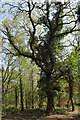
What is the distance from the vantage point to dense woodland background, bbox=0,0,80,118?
284 centimetres

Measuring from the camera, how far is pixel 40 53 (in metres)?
3.12

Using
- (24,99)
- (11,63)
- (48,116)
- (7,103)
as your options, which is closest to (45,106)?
(48,116)

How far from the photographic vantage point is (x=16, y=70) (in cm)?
288

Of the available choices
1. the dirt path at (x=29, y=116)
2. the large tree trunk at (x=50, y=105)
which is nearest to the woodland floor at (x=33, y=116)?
the dirt path at (x=29, y=116)

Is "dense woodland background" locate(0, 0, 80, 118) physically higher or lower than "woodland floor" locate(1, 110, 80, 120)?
higher

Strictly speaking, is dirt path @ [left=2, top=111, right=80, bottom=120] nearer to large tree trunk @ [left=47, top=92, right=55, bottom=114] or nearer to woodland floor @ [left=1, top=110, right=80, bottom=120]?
woodland floor @ [left=1, top=110, right=80, bottom=120]

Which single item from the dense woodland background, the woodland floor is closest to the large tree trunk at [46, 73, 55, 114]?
the dense woodland background

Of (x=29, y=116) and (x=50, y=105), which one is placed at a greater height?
(x=50, y=105)

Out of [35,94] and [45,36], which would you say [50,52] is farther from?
[35,94]

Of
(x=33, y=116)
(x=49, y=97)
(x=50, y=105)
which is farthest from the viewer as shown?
(x=49, y=97)

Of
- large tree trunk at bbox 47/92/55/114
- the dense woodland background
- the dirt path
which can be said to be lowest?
the dirt path

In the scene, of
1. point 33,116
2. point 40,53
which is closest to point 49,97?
point 33,116

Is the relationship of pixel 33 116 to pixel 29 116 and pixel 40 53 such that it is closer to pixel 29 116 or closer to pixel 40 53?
pixel 29 116

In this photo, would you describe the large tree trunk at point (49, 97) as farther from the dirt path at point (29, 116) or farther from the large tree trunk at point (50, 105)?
the dirt path at point (29, 116)
